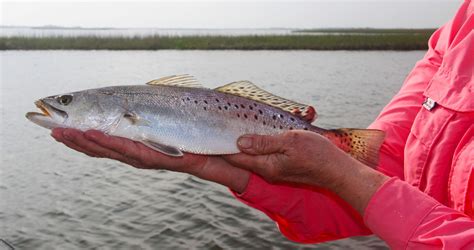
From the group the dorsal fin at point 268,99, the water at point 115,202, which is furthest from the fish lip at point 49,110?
the water at point 115,202

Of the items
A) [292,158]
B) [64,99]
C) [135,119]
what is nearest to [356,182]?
[292,158]

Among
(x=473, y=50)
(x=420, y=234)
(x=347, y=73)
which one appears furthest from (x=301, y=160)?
(x=347, y=73)

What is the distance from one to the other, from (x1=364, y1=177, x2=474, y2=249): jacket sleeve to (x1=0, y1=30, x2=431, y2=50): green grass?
42.3 metres

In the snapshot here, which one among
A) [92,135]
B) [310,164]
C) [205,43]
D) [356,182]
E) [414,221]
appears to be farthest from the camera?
[205,43]

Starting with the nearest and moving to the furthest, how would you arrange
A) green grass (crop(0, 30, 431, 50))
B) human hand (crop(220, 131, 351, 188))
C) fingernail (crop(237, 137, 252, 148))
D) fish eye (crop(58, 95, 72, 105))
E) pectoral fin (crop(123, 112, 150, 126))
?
human hand (crop(220, 131, 351, 188)), fingernail (crop(237, 137, 252, 148)), pectoral fin (crop(123, 112, 150, 126)), fish eye (crop(58, 95, 72, 105)), green grass (crop(0, 30, 431, 50))

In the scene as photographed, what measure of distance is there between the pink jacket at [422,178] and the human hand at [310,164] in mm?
98

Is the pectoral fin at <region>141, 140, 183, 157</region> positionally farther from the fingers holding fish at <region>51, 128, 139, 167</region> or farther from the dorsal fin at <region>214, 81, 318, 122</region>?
the dorsal fin at <region>214, 81, 318, 122</region>

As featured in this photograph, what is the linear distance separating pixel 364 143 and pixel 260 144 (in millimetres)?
573

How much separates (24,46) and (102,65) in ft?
44.0

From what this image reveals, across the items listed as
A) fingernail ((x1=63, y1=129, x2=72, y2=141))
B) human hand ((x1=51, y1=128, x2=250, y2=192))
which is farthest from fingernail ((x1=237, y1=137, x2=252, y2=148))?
fingernail ((x1=63, y1=129, x2=72, y2=141))

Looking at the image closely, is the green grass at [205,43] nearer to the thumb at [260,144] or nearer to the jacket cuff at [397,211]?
the thumb at [260,144]

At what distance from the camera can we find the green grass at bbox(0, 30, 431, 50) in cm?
4325

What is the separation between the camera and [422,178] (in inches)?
107

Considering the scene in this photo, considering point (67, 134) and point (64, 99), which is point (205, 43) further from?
point (67, 134)
